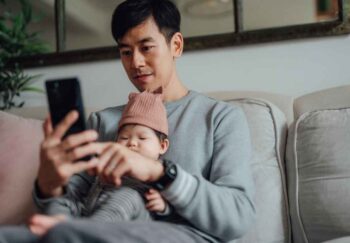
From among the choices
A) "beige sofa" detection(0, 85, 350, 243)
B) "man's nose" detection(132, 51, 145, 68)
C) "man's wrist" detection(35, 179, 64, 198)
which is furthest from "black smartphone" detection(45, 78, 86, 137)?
"beige sofa" detection(0, 85, 350, 243)

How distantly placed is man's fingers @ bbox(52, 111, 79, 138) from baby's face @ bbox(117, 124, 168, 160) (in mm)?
220

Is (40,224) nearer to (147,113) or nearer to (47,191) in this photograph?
(47,191)

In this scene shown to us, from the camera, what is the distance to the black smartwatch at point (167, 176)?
0.88 m

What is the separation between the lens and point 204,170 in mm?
1066

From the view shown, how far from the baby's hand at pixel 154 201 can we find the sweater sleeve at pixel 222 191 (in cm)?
3

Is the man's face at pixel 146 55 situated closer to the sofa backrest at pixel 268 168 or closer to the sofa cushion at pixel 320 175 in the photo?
the sofa backrest at pixel 268 168

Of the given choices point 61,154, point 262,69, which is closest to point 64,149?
point 61,154

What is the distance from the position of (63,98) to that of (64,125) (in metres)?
0.05

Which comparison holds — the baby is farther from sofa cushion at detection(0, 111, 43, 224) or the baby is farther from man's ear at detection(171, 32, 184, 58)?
sofa cushion at detection(0, 111, 43, 224)

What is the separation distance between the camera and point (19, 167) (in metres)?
1.35

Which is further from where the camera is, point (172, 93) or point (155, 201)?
point (172, 93)

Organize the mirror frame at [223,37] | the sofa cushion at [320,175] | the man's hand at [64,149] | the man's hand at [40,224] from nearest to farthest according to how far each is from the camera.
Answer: the man's hand at [40,224] → the man's hand at [64,149] → the sofa cushion at [320,175] → the mirror frame at [223,37]

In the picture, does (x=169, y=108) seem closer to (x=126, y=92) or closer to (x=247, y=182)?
(x=247, y=182)

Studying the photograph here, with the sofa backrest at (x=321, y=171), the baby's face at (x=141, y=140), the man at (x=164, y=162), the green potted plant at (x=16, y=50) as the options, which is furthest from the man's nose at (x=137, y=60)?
the green potted plant at (x=16, y=50)
